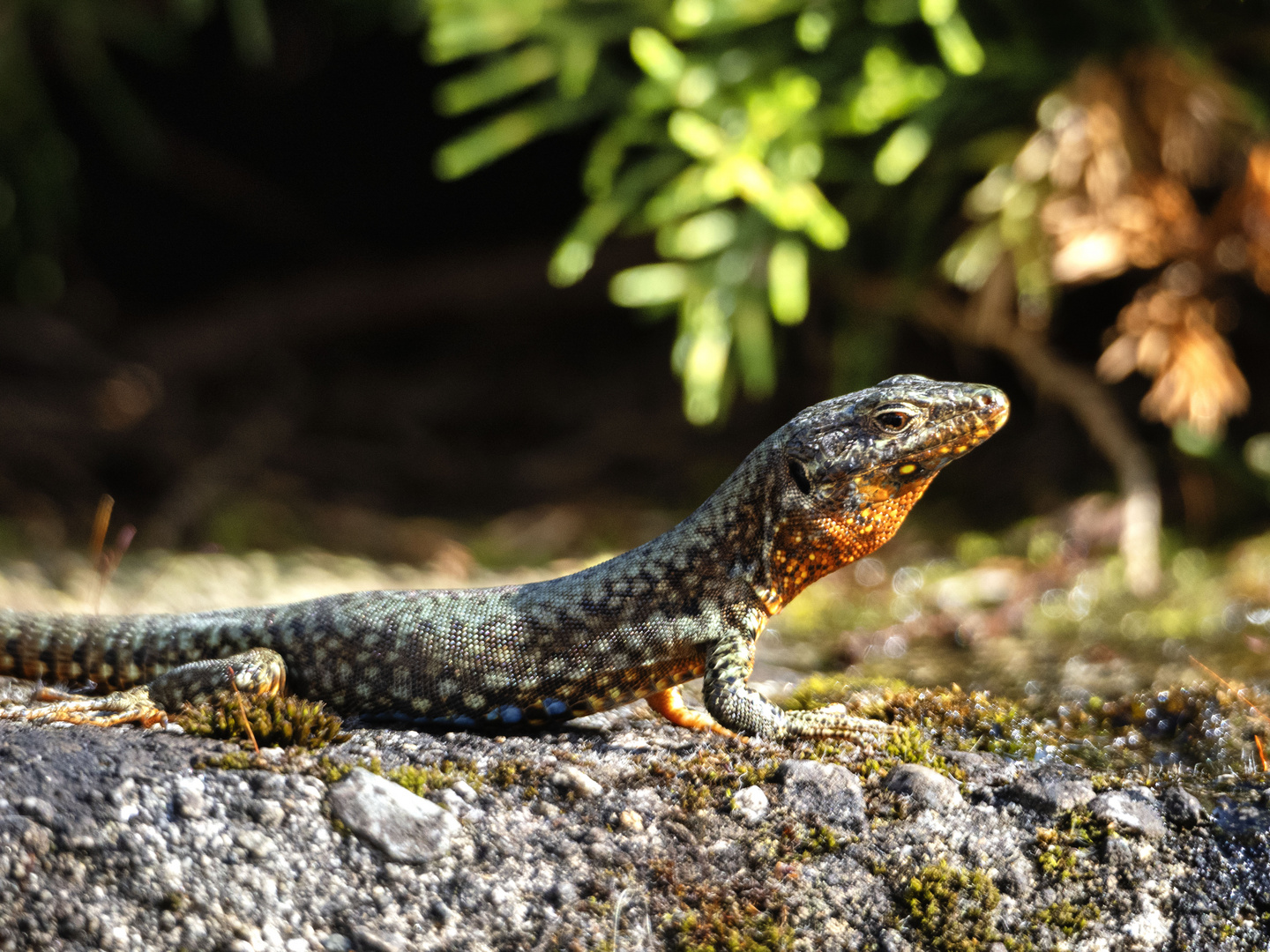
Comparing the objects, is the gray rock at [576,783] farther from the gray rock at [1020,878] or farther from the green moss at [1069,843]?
the green moss at [1069,843]

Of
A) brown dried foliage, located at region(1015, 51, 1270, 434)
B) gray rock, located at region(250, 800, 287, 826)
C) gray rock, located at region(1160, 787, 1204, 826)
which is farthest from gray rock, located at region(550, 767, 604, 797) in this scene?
brown dried foliage, located at region(1015, 51, 1270, 434)

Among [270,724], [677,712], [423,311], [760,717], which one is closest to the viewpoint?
[270,724]

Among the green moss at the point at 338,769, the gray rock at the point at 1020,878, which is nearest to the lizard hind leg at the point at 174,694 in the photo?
the green moss at the point at 338,769

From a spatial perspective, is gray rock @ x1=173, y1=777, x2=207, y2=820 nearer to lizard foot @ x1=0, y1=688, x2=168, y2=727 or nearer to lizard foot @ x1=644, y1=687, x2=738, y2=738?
lizard foot @ x1=0, y1=688, x2=168, y2=727

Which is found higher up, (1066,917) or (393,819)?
(393,819)

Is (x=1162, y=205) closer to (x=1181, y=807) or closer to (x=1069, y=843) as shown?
(x=1181, y=807)

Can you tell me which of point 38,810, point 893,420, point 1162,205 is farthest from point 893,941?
point 1162,205
